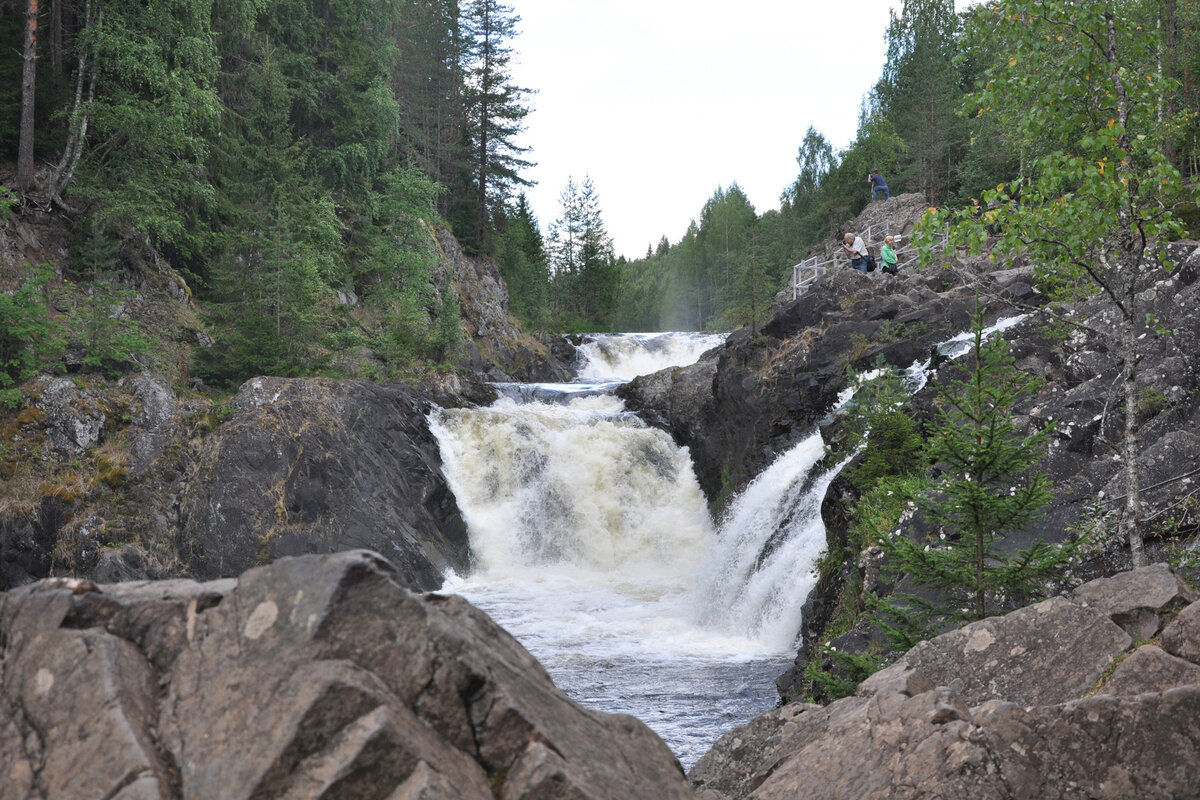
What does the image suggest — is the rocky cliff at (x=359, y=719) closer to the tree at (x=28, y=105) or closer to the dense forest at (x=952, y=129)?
the dense forest at (x=952, y=129)

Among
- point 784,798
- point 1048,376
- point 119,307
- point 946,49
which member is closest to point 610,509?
point 1048,376

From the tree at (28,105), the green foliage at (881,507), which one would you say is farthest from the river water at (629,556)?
the tree at (28,105)

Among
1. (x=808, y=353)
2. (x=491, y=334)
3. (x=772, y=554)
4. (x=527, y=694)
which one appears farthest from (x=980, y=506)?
(x=491, y=334)

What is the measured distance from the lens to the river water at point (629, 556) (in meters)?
12.0

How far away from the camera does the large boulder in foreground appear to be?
2.77m

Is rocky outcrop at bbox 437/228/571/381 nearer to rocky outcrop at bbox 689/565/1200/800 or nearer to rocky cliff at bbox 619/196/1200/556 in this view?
rocky cliff at bbox 619/196/1200/556

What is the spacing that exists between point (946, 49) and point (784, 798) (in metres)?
59.5

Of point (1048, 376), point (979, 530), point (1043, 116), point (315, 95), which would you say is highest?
point (315, 95)

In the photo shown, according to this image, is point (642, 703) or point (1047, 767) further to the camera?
point (642, 703)

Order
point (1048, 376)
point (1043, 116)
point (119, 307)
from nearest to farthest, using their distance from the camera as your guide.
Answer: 1. point (1043, 116)
2. point (1048, 376)
3. point (119, 307)

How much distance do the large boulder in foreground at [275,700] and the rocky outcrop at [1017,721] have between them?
58.3 inches

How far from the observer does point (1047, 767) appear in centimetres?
379

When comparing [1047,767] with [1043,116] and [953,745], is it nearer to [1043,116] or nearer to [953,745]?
[953,745]

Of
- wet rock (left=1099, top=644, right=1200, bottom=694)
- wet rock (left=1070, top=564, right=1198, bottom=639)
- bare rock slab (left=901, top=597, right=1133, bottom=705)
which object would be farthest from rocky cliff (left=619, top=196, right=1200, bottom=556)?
wet rock (left=1099, top=644, right=1200, bottom=694)
